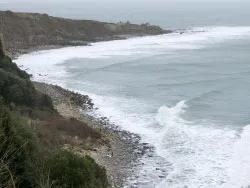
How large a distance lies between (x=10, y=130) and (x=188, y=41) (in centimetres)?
6783

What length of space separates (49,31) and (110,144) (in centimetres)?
5555

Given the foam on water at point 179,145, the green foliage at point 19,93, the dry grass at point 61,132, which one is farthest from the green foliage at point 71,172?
the green foliage at point 19,93

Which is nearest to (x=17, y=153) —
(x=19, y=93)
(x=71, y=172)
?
(x=71, y=172)

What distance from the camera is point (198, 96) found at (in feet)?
115

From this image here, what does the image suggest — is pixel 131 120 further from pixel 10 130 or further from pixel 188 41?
pixel 188 41

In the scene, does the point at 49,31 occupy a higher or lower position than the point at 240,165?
higher

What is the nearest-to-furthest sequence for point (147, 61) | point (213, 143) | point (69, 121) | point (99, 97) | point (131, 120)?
1. point (213, 143)
2. point (69, 121)
3. point (131, 120)
4. point (99, 97)
5. point (147, 61)

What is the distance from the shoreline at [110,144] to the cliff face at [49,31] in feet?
106

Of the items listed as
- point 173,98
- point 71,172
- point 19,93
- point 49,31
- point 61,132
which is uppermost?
point 49,31

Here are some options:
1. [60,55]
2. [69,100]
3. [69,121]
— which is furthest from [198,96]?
[60,55]

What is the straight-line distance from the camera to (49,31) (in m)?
76.4

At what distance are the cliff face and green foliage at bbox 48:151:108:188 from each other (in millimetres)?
49678

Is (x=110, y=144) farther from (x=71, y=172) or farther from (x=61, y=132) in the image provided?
(x=71, y=172)

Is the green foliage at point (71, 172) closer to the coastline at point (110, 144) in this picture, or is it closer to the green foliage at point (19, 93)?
the coastline at point (110, 144)
